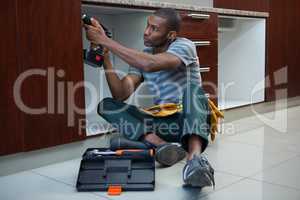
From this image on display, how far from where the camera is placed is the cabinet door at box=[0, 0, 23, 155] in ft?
5.04

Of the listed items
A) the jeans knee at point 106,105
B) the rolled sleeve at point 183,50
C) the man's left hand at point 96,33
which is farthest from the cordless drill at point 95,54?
the rolled sleeve at point 183,50

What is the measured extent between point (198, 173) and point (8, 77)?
83 centimetres

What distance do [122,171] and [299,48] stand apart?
2.55 m

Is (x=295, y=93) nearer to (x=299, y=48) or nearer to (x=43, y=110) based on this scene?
(x=299, y=48)

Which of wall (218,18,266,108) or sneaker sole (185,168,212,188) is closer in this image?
sneaker sole (185,168,212,188)

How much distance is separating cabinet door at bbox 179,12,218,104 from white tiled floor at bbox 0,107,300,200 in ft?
1.48

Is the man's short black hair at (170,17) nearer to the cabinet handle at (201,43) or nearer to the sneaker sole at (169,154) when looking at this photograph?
the cabinet handle at (201,43)

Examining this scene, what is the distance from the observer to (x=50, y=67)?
66.4 inches

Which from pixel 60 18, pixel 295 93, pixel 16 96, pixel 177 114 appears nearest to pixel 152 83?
pixel 177 114

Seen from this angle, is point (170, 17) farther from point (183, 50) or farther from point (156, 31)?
point (183, 50)

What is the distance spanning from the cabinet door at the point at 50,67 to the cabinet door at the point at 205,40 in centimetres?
77

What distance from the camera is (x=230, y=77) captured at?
3.15 meters

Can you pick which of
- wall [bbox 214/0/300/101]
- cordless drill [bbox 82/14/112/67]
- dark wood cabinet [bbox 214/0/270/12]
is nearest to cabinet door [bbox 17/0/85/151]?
cordless drill [bbox 82/14/112/67]

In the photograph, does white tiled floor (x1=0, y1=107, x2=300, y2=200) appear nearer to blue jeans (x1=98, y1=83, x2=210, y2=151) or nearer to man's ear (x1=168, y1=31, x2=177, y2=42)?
blue jeans (x1=98, y1=83, x2=210, y2=151)
